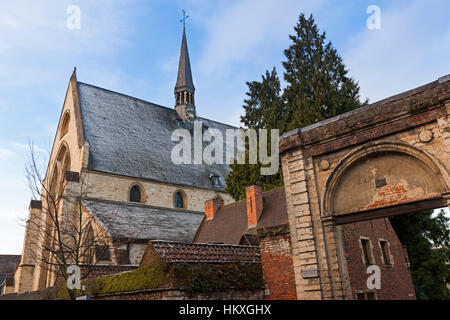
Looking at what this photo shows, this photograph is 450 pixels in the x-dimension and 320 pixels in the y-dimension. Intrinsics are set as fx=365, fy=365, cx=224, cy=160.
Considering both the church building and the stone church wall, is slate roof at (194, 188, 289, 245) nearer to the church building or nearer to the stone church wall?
the church building

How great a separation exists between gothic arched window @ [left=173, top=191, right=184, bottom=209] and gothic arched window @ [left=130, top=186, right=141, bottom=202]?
2627 millimetres

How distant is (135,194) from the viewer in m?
24.8

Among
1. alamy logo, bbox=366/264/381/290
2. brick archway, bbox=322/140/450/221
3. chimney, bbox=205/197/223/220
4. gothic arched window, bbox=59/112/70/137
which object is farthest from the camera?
gothic arched window, bbox=59/112/70/137

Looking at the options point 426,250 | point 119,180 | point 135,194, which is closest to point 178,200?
point 135,194

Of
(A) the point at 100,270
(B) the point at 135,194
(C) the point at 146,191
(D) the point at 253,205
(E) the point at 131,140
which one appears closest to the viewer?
(A) the point at 100,270

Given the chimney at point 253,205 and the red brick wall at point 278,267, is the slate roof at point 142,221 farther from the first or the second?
the red brick wall at point 278,267

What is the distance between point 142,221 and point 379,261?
12501 millimetres

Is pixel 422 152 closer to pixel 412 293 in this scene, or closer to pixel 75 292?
pixel 75 292

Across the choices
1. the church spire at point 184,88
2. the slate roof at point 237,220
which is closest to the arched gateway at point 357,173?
the slate roof at point 237,220

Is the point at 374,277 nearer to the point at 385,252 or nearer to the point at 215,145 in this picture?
the point at 385,252

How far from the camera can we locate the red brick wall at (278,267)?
9141 millimetres

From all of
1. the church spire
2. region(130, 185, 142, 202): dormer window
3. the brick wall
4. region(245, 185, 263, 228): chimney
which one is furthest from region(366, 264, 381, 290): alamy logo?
the church spire

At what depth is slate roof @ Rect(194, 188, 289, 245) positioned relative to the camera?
1636 cm
